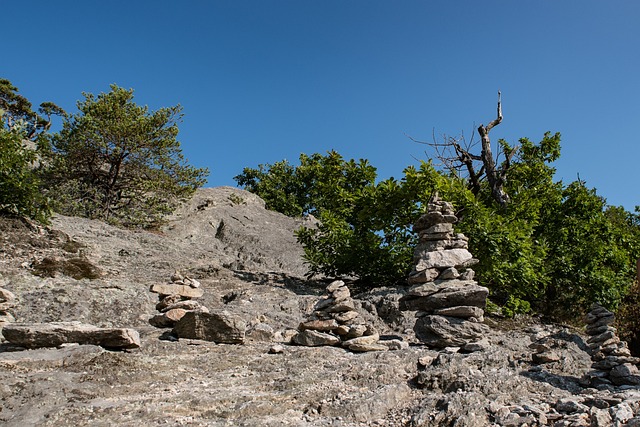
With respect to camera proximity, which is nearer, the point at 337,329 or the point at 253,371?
the point at 253,371

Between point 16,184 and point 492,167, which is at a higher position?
point 492,167

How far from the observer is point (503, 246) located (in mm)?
A: 13156

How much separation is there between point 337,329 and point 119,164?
724 inches

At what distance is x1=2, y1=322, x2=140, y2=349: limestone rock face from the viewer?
6461 millimetres

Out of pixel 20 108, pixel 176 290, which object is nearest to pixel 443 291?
pixel 176 290

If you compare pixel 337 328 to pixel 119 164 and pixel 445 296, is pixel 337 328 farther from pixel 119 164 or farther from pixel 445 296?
pixel 119 164

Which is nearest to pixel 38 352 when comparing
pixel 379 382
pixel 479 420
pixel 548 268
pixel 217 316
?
pixel 217 316

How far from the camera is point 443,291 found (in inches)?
379

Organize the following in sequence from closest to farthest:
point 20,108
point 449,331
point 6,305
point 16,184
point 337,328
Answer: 1. point 6,305
2. point 337,328
3. point 449,331
4. point 16,184
5. point 20,108

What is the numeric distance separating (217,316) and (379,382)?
3313 millimetres

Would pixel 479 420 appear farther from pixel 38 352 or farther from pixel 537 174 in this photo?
pixel 537 174

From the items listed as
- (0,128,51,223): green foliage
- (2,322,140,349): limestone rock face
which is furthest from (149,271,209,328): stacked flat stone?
(0,128,51,223): green foliage

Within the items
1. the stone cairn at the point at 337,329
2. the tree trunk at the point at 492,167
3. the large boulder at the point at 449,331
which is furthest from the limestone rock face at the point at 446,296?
the tree trunk at the point at 492,167

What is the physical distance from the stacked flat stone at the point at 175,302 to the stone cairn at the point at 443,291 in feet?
14.9
